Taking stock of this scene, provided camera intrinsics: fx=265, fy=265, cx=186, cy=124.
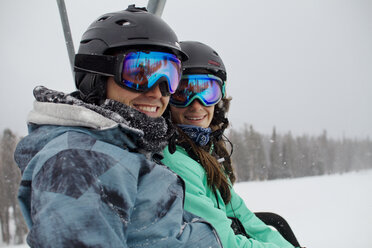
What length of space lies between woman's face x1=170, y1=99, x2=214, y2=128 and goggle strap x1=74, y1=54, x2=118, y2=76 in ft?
3.35

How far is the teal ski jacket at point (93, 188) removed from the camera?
2.68 ft

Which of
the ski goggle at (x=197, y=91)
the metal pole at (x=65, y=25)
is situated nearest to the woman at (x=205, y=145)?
the ski goggle at (x=197, y=91)

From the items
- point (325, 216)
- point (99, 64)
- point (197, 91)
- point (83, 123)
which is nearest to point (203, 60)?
point (197, 91)

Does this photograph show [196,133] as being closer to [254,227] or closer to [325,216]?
[254,227]

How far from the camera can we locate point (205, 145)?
2305 mm

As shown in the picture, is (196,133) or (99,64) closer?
(99,64)

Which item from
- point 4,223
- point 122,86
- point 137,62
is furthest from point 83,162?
point 4,223

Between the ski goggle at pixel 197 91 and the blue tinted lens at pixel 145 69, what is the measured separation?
2.52 feet

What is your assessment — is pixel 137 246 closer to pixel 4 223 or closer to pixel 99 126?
pixel 99 126

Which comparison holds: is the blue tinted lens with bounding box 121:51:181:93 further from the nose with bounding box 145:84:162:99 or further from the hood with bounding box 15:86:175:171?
the hood with bounding box 15:86:175:171

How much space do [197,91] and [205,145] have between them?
0.47 metres

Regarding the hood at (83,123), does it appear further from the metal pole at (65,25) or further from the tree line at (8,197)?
the tree line at (8,197)

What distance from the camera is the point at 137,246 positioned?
102 centimetres

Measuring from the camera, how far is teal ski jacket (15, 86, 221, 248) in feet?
2.68
